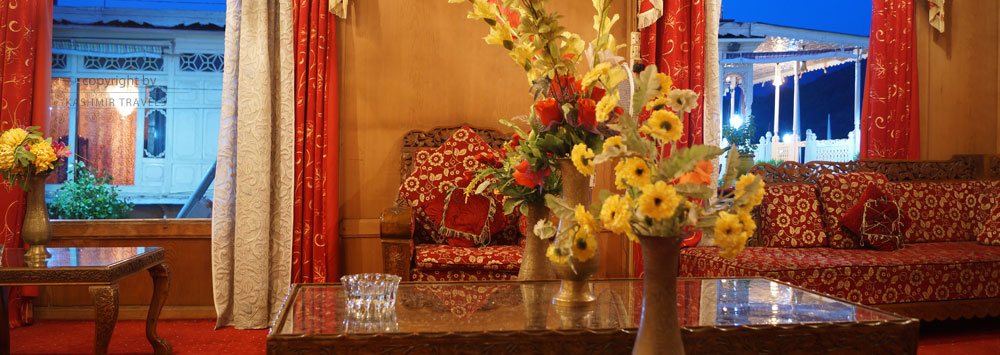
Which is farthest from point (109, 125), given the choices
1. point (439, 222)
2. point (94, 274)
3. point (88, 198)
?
point (439, 222)

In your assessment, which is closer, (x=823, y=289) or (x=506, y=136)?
(x=823, y=289)

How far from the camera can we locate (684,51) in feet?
12.7

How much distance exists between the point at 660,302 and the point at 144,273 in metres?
3.44

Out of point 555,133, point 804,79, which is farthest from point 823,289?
point 804,79

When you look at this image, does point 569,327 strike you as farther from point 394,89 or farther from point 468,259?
point 394,89

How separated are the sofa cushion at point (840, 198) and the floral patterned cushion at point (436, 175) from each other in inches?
74.0

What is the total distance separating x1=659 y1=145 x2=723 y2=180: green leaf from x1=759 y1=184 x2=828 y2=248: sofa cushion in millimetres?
2771

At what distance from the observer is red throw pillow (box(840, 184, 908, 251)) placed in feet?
11.2

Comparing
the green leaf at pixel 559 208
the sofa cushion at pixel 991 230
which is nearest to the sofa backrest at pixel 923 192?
the sofa cushion at pixel 991 230

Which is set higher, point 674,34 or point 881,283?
point 674,34

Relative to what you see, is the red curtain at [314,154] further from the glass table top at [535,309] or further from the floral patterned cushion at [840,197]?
the floral patterned cushion at [840,197]

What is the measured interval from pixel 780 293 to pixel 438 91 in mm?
2329

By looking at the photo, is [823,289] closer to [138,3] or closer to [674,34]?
[674,34]

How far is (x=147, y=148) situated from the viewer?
4070 millimetres
